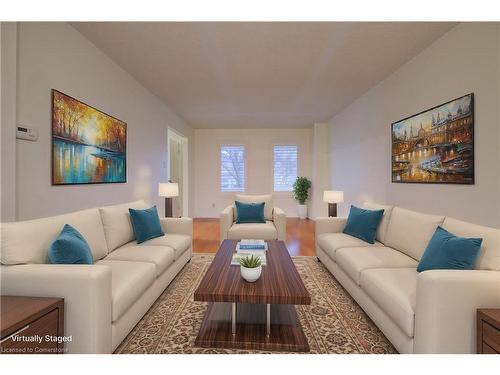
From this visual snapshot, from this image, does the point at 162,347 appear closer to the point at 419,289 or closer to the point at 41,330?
the point at 41,330

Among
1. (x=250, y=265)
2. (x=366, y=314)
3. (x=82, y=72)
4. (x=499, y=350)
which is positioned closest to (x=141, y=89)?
(x=82, y=72)

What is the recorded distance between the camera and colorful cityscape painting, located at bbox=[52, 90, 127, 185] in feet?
7.29

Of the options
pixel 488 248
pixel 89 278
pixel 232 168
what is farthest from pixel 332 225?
pixel 232 168

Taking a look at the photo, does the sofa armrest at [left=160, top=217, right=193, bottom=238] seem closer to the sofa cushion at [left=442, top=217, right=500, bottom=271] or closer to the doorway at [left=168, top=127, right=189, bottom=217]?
the sofa cushion at [left=442, top=217, right=500, bottom=271]

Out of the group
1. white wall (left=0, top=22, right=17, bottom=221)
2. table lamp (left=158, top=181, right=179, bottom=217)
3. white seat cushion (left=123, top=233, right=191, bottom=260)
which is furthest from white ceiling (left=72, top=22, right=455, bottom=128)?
white seat cushion (left=123, top=233, right=191, bottom=260)

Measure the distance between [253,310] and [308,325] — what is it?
44cm

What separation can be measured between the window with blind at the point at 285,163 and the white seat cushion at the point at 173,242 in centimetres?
451

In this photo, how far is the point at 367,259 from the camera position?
2211mm

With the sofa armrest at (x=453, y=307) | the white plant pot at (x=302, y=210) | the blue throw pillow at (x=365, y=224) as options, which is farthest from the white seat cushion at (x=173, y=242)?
the white plant pot at (x=302, y=210)

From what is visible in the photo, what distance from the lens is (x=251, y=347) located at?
162 cm

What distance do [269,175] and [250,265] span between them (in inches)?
217

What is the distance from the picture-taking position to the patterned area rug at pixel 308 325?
1673 mm

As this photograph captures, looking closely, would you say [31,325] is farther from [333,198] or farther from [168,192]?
[333,198]

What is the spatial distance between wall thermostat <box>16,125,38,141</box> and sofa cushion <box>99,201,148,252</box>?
843mm
